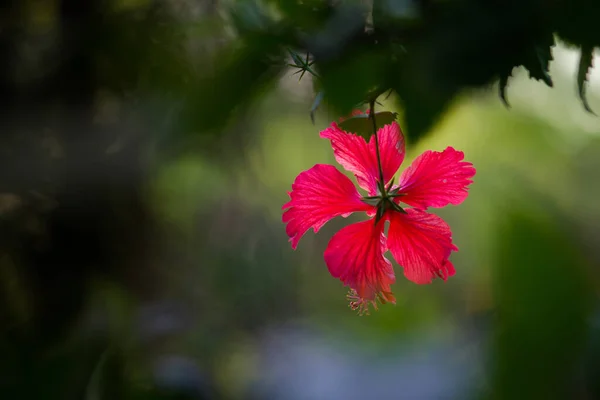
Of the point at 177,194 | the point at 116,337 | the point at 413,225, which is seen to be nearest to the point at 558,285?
the point at 413,225

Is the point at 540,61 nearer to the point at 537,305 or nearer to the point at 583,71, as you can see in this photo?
the point at 583,71

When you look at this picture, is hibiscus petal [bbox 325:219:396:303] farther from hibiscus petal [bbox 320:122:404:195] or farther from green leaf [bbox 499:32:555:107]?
green leaf [bbox 499:32:555:107]

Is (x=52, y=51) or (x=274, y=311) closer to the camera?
(x=52, y=51)

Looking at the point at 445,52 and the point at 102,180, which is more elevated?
the point at 102,180

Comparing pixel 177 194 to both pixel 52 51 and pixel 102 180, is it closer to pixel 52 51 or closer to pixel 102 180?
pixel 102 180

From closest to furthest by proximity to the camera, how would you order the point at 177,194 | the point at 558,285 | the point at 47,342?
the point at 558,285, the point at 47,342, the point at 177,194

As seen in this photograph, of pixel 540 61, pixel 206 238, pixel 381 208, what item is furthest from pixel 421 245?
pixel 206 238

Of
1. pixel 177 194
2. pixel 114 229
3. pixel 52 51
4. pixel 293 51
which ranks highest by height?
pixel 177 194
